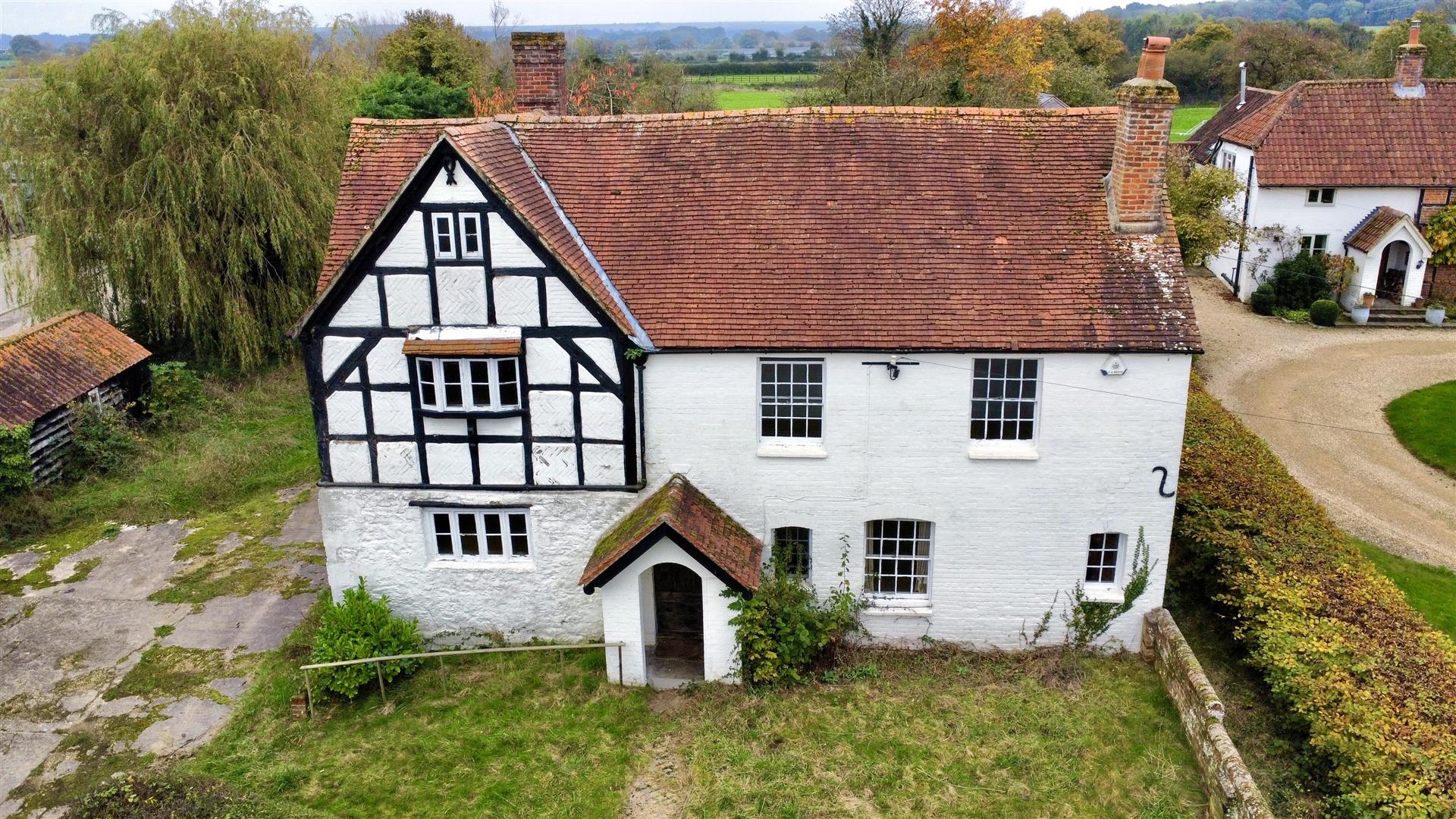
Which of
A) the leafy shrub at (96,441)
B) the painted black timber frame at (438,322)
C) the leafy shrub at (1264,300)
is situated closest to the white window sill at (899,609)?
the painted black timber frame at (438,322)

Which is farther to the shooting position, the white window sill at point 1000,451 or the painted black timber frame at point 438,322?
the white window sill at point 1000,451

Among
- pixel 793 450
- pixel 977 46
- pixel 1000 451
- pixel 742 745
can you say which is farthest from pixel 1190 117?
pixel 742 745

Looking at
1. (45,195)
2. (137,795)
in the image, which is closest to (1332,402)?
(137,795)

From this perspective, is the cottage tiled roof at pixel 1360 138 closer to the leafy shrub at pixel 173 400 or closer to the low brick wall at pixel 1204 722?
the low brick wall at pixel 1204 722

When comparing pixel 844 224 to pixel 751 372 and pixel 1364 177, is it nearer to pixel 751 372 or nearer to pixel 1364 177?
pixel 751 372

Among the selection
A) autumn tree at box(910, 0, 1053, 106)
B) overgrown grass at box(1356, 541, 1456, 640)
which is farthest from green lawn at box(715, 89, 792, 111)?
overgrown grass at box(1356, 541, 1456, 640)

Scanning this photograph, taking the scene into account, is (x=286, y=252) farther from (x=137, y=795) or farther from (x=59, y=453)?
(x=137, y=795)
